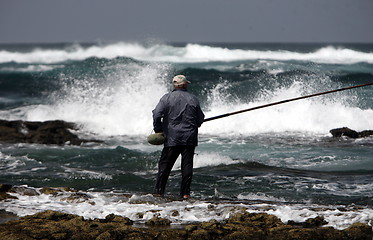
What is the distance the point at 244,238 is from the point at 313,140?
1039 centimetres

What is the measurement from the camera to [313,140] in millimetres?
15586

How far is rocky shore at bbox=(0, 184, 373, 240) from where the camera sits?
18.5 ft

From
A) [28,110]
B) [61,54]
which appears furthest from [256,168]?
[61,54]

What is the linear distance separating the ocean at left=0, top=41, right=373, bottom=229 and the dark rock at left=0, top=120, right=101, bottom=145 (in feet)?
1.57

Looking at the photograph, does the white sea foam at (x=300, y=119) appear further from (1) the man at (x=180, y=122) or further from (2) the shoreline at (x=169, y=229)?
(2) the shoreline at (x=169, y=229)

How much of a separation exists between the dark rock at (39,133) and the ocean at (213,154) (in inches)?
18.8

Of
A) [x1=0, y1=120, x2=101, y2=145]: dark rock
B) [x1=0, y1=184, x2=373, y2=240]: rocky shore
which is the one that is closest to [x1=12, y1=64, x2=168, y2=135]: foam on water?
[x1=0, y1=120, x2=101, y2=145]: dark rock

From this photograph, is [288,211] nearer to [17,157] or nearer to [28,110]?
[17,157]

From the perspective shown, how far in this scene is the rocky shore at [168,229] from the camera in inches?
221

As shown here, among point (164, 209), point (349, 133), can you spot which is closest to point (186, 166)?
point (164, 209)

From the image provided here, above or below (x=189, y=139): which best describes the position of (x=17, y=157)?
below

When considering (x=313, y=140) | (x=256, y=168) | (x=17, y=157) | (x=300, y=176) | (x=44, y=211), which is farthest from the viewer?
(x=313, y=140)

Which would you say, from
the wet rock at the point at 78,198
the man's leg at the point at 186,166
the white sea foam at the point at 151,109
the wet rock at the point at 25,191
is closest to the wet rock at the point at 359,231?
the man's leg at the point at 186,166

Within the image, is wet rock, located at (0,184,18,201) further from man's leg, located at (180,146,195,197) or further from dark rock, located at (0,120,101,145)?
dark rock, located at (0,120,101,145)
